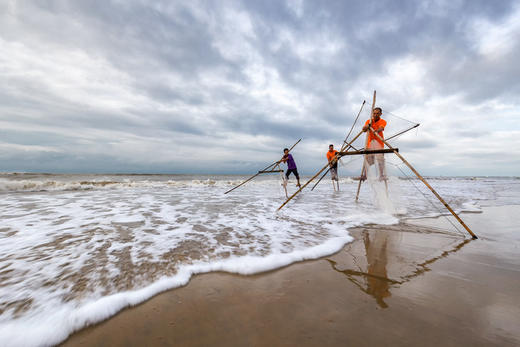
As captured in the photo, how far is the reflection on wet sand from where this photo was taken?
71.1 inches

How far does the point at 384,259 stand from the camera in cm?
233

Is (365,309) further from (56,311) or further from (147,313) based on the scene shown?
(56,311)

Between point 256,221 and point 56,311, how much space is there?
3.07 meters

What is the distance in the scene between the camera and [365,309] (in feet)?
4.77

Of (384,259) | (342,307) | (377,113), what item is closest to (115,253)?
(342,307)

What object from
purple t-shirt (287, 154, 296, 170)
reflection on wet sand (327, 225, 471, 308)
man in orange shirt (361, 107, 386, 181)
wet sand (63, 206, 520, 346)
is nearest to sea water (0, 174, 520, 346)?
wet sand (63, 206, 520, 346)

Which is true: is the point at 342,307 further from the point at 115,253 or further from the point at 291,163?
the point at 291,163

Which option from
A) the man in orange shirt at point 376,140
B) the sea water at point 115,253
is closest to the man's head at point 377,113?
the man in orange shirt at point 376,140

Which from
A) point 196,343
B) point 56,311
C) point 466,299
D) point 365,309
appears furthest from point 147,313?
point 466,299

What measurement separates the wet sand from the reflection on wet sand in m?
0.01

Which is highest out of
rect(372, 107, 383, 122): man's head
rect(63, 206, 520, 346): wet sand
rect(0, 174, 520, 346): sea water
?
rect(372, 107, 383, 122): man's head

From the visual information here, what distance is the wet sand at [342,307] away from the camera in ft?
3.95

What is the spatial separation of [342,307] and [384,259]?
119 centimetres

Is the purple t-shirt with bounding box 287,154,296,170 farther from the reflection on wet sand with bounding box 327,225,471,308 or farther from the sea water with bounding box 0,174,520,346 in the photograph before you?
the reflection on wet sand with bounding box 327,225,471,308
